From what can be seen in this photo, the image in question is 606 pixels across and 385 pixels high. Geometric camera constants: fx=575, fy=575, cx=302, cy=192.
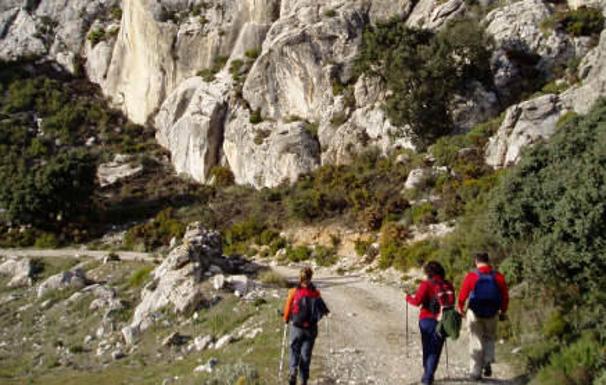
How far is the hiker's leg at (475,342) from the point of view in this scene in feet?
29.9

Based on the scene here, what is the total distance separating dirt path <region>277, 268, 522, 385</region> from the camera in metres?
10.3

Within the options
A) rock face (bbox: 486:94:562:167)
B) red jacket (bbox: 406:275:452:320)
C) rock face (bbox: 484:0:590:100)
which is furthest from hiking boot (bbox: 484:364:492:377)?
rock face (bbox: 484:0:590:100)

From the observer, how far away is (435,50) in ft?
107

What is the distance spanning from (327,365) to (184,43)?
4501 cm

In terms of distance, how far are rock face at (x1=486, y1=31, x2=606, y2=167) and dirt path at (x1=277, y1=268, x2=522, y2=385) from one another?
459 inches

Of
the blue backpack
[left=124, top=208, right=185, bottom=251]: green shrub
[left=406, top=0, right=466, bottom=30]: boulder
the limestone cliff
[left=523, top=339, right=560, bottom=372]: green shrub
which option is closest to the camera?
the blue backpack

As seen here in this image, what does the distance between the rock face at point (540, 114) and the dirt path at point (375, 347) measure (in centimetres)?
1165

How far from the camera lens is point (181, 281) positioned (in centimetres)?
1936

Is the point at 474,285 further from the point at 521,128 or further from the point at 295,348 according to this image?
the point at 521,128

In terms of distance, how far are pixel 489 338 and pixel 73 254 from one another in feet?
92.2

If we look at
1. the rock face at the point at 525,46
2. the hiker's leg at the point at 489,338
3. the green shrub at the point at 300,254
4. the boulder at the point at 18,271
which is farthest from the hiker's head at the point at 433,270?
the rock face at the point at 525,46

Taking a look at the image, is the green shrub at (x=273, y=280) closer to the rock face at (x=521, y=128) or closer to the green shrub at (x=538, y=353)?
the green shrub at (x=538, y=353)

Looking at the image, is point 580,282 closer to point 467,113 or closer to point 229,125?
point 467,113

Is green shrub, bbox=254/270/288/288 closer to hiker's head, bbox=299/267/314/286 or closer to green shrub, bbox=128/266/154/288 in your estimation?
green shrub, bbox=128/266/154/288
